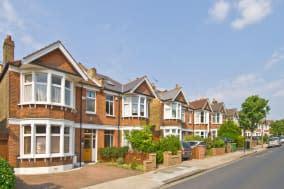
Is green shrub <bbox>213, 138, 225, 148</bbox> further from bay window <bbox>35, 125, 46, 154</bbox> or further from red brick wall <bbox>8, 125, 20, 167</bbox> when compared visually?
red brick wall <bbox>8, 125, 20, 167</bbox>

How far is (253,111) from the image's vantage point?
5316 cm

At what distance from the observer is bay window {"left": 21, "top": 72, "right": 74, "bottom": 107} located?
19.8m

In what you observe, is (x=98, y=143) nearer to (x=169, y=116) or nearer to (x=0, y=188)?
(x=169, y=116)

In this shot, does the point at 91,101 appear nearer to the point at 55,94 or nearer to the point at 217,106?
the point at 55,94

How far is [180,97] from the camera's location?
128 ft

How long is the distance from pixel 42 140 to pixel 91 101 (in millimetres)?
6772

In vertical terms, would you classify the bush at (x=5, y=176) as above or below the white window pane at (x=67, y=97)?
below

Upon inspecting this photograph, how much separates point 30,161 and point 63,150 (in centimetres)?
213

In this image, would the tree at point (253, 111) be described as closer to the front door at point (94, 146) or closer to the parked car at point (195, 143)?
the parked car at point (195, 143)

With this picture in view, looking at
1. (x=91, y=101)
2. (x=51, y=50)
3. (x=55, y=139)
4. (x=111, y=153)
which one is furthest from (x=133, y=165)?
(x=51, y=50)

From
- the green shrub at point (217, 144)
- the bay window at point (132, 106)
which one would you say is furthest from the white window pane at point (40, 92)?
the green shrub at point (217, 144)

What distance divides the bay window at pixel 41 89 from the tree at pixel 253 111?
131 feet

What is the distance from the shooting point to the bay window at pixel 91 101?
2547cm

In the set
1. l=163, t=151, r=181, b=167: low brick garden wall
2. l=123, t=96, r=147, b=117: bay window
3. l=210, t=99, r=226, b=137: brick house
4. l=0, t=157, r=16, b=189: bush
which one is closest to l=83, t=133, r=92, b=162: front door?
l=123, t=96, r=147, b=117: bay window
